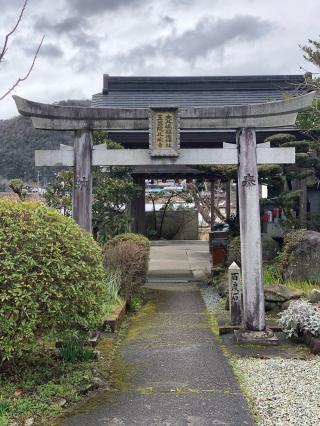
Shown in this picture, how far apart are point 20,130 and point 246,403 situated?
220 feet

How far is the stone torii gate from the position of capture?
7.40 meters

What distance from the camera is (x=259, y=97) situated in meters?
19.5

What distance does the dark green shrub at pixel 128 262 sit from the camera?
9.99 meters

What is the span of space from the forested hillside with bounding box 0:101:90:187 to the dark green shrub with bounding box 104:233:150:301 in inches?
1992

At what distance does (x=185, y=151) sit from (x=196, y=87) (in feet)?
44.8

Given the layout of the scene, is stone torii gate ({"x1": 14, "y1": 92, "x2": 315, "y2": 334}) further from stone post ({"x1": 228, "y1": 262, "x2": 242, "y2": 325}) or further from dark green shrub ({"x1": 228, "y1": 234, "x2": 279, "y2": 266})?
dark green shrub ({"x1": 228, "y1": 234, "x2": 279, "y2": 266})

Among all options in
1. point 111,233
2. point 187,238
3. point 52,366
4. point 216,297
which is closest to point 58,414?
point 52,366

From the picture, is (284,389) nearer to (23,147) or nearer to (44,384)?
(44,384)

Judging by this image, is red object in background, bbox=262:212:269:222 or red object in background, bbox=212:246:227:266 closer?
red object in background, bbox=212:246:227:266

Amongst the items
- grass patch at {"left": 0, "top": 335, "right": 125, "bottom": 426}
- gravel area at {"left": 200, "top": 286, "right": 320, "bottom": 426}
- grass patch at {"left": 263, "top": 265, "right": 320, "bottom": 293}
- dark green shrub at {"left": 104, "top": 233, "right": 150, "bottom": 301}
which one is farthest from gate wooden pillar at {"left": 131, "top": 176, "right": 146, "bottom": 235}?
gravel area at {"left": 200, "top": 286, "right": 320, "bottom": 426}

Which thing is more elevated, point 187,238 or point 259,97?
point 259,97

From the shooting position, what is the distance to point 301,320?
716 cm

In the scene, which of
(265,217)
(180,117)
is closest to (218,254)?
(265,217)

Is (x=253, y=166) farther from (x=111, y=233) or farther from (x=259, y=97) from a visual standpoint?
(x=259, y=97)
